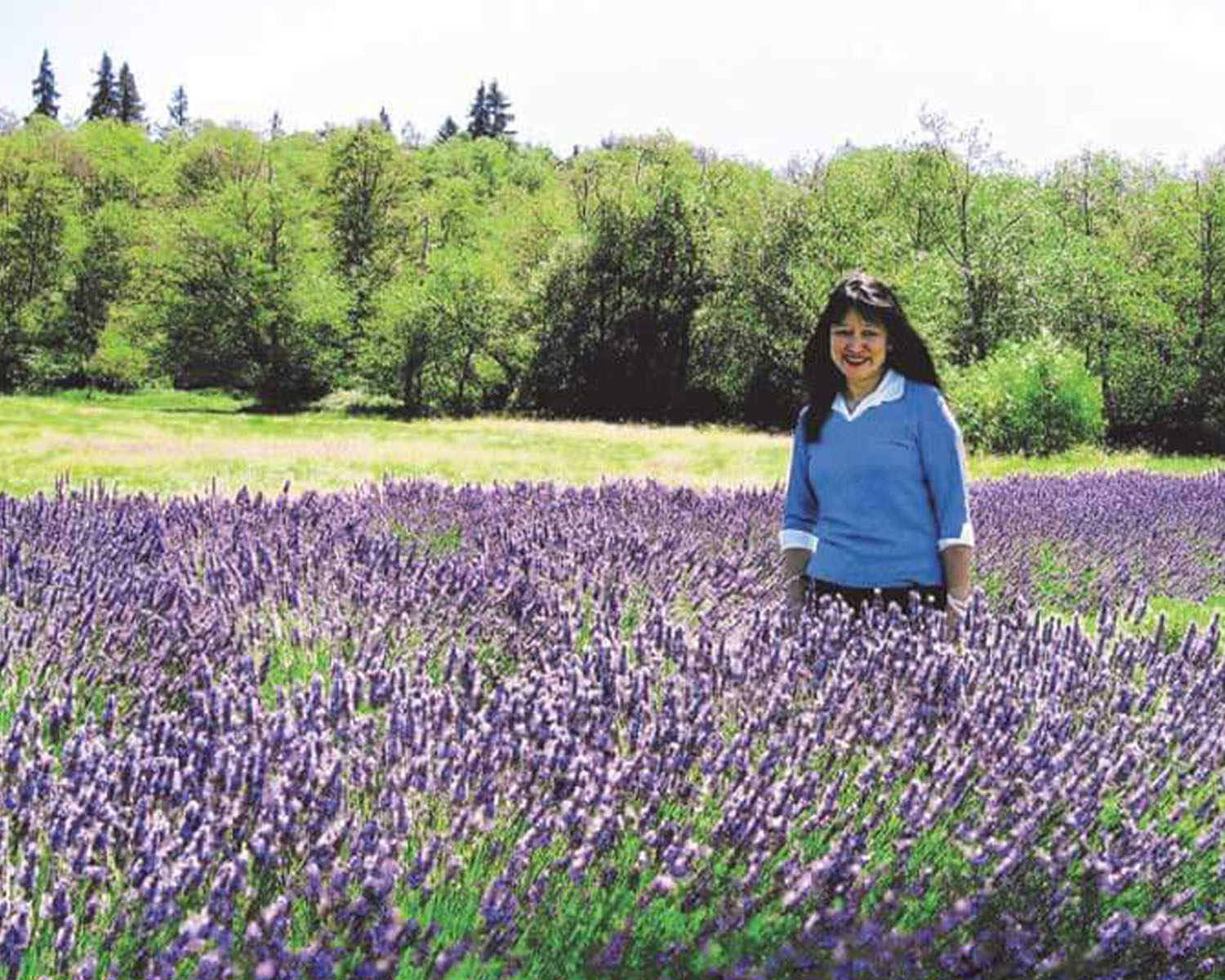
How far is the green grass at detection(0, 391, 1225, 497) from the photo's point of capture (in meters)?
13.9

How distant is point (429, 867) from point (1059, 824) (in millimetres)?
1497

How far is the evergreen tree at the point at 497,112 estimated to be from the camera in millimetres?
113750

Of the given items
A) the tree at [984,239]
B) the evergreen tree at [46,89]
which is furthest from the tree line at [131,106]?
the tree at [984,239]

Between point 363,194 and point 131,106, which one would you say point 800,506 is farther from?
point 131,106

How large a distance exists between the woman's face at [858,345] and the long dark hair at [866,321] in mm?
17

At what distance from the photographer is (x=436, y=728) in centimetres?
250

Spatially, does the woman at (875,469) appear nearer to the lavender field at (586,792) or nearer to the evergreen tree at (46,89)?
the lavender field at (586,792)

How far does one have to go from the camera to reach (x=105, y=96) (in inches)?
3733

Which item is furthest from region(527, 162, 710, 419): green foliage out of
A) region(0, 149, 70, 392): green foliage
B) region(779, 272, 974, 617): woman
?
region(779, 272, 974, 617): woman

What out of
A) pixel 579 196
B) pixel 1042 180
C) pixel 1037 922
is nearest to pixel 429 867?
pixel 1037 922

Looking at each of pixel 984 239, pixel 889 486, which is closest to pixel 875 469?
pixel 889 486

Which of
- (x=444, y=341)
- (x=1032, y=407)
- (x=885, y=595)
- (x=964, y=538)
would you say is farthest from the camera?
(x=444, y=341)

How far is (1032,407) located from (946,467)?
2228cm

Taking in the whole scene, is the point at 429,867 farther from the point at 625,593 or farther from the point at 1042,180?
the point at 1042,180
